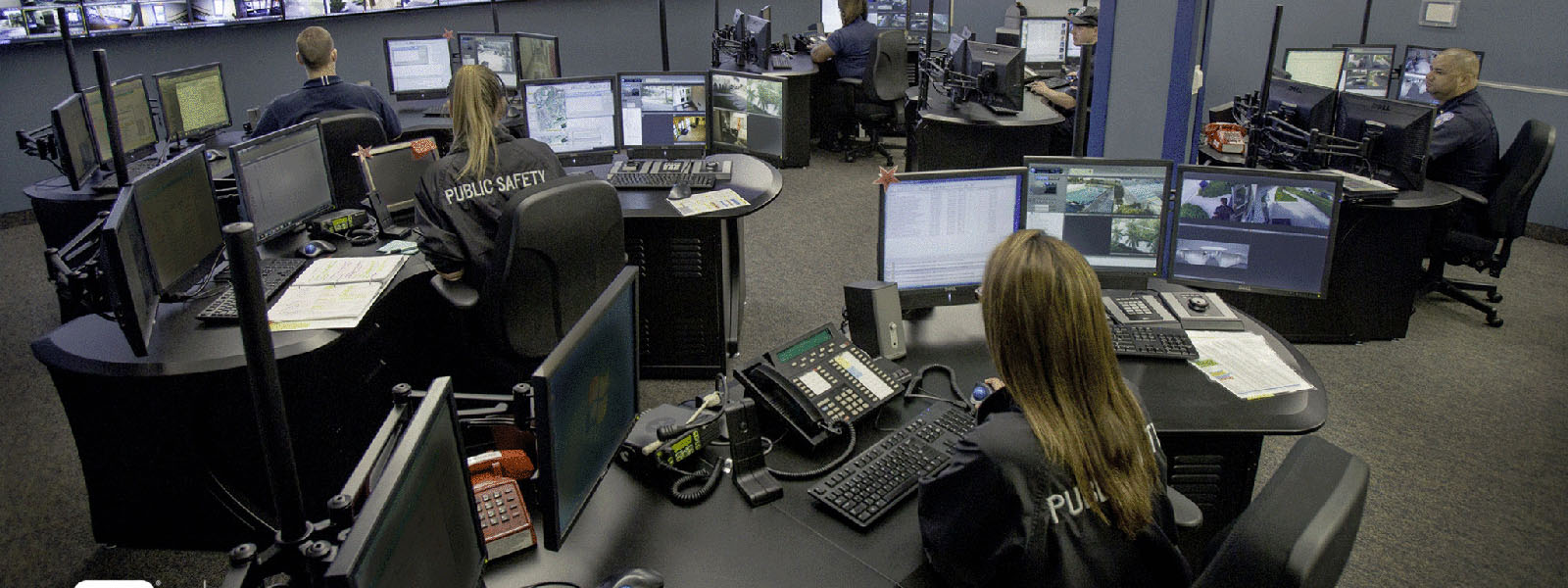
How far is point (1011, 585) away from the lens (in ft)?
5.06

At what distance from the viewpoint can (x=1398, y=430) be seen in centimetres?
350

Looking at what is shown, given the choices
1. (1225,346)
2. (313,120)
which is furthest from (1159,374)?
(313,120)

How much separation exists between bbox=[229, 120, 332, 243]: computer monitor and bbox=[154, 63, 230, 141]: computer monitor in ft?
6.32

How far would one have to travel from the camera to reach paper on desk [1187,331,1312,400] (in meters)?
2.31

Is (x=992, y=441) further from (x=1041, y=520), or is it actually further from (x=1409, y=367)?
(x=1409, y=367)

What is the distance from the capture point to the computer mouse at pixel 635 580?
1.56 metres

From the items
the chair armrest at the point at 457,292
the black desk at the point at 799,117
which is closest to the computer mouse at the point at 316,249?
the chair armrest at the point at 457,292

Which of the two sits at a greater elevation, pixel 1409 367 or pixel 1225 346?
pixel 1225 346

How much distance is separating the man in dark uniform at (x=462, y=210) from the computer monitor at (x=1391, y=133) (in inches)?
137

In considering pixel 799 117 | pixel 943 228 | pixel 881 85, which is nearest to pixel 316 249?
pixel 943 228

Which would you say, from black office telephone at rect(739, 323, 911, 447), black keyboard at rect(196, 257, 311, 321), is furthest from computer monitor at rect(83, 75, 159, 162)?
black office telephone at rect(739, 323, 911, 447)

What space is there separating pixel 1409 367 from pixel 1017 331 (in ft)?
10.9

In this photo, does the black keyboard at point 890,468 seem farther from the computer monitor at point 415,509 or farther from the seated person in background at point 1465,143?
the seated person in background at point 1465,143

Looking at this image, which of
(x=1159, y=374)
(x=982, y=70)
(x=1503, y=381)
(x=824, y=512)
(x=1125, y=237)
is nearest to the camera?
(x=824, y=512)
